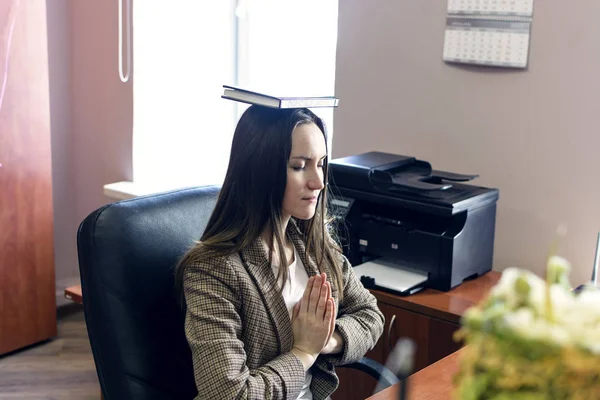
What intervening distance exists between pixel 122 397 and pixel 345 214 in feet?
3.19

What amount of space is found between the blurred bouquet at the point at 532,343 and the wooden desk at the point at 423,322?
53.7 inches

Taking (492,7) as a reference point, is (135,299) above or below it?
below

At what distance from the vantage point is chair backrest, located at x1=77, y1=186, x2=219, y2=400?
1.39m

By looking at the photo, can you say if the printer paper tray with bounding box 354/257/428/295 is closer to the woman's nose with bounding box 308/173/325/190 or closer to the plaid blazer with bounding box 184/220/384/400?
the plaid blazer with bounding box 184/220/384/400

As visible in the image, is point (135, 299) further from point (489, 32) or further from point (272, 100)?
point (489, 32)

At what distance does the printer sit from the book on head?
59 centimetres

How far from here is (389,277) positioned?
214 centimetres

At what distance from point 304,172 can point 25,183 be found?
181 cm

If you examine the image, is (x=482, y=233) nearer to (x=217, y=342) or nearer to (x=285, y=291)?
(x=285, y=291)

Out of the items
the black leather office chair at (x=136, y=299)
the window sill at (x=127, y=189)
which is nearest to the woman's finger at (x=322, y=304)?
the black leather office chair at (x=136, y=299)

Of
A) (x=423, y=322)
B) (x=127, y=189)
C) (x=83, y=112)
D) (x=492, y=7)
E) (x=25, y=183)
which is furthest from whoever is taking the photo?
(x=83, y=112)

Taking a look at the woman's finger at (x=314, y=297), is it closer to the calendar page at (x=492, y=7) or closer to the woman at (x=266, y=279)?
the woman at (x=266, y=279)

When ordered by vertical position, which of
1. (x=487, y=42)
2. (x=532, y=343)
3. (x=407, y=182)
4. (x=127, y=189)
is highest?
(x=487, y=42)

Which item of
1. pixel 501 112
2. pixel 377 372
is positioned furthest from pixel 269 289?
pixel 501 112
